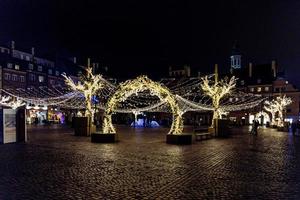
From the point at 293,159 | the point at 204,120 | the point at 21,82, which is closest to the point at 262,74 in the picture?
the point at 204,120

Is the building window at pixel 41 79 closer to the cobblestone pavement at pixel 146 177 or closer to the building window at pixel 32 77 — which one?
the building window at pixel 32 77

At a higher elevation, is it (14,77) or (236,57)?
(236,57)

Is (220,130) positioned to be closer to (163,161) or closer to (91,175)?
(163,161)

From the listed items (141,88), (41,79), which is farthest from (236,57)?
(141,88)

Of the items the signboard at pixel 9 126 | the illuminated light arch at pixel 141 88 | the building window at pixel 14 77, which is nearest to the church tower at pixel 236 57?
the building window at pixel 14 77

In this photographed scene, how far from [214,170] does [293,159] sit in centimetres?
577

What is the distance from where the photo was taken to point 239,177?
39.4 ft

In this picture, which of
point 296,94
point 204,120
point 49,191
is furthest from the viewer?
point 204,120

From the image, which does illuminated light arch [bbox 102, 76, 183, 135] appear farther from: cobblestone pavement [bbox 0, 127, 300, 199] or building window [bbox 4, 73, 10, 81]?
building window [bbox 4, 73, 10, 81]

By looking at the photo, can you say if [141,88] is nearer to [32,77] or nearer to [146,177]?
[146,177]

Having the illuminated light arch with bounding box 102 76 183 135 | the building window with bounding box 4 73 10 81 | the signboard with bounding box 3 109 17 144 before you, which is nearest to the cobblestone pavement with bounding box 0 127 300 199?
the signboard with bounding box 3 109 17 144

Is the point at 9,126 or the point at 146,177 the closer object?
the point at 146,177

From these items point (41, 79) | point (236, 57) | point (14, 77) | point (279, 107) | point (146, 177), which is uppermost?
point (236, 57)

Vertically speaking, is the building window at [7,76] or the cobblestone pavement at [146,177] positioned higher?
the building window at [7,76]
